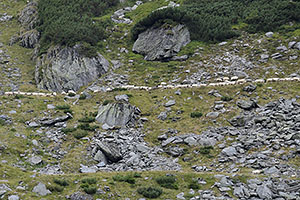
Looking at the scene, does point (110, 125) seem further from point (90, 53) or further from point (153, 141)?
point (90, 53)

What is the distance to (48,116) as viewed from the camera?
31.4m

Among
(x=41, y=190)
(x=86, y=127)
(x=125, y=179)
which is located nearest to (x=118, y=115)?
(x=86, y=127)

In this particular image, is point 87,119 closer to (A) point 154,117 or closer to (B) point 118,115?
(B) point 118,115

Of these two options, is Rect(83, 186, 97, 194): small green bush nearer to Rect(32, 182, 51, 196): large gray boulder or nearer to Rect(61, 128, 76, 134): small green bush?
Rect(32, 182, 51, 196): large gray boulder

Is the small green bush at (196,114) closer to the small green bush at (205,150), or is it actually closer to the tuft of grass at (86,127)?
the small green bush at (205,150)

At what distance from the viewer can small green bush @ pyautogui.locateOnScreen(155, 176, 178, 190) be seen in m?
19.6

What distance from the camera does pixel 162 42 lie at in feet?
171

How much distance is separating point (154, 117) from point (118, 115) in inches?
158

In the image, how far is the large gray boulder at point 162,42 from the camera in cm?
5093

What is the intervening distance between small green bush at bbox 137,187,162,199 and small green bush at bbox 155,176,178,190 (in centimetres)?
95

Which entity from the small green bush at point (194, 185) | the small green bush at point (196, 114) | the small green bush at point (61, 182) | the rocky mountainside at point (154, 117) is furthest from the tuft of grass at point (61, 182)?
the small green bush at point (196, 114)

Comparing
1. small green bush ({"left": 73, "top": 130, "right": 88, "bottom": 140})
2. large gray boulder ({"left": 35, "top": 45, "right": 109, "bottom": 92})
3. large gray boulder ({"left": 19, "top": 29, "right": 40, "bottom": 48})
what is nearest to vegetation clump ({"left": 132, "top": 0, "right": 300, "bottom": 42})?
large gray boulder ({"left": 35, "top": 45, "right": 109, "bottom": 92})

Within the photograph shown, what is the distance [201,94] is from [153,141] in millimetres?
10484

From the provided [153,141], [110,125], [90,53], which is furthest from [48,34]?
[153,141]
